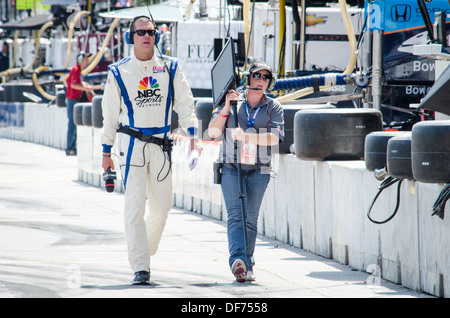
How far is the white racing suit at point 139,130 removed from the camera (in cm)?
798

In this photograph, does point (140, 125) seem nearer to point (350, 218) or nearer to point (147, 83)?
point (147, 83)

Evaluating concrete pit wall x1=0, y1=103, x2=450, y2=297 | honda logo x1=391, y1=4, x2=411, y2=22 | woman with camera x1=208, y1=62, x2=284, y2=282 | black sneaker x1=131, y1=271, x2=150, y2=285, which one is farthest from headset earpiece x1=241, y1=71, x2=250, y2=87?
honda logo x1=391, y1=4, x2=411, y2=22

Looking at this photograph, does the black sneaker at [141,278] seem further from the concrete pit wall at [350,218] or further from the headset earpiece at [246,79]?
the concrete pit wall at [350,218]

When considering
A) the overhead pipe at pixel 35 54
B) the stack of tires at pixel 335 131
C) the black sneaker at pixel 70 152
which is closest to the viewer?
the stack of tires at pixel 335 131

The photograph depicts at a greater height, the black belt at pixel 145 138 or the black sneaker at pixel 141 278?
the black belt at pixel 145 138

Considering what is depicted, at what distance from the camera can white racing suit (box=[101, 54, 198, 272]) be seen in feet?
26.2

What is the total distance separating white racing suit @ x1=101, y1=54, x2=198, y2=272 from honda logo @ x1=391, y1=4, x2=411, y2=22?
17.5ft

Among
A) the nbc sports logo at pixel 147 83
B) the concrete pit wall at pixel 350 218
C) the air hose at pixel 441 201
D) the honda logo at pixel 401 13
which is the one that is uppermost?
the honda logo at pixel 401 13

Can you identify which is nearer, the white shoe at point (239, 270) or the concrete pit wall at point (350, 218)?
the concrete pit wall at point (350, 218)

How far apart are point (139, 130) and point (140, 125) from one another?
42mm

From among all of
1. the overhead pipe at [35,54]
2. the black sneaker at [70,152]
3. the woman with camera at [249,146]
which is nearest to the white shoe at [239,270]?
the woman with camera at [249,146]

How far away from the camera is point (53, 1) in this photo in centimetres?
3306

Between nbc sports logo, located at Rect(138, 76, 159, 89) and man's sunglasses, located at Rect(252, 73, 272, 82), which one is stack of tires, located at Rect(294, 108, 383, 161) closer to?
man's sunglasses, located at Rect(252, 73, 272, 82)
